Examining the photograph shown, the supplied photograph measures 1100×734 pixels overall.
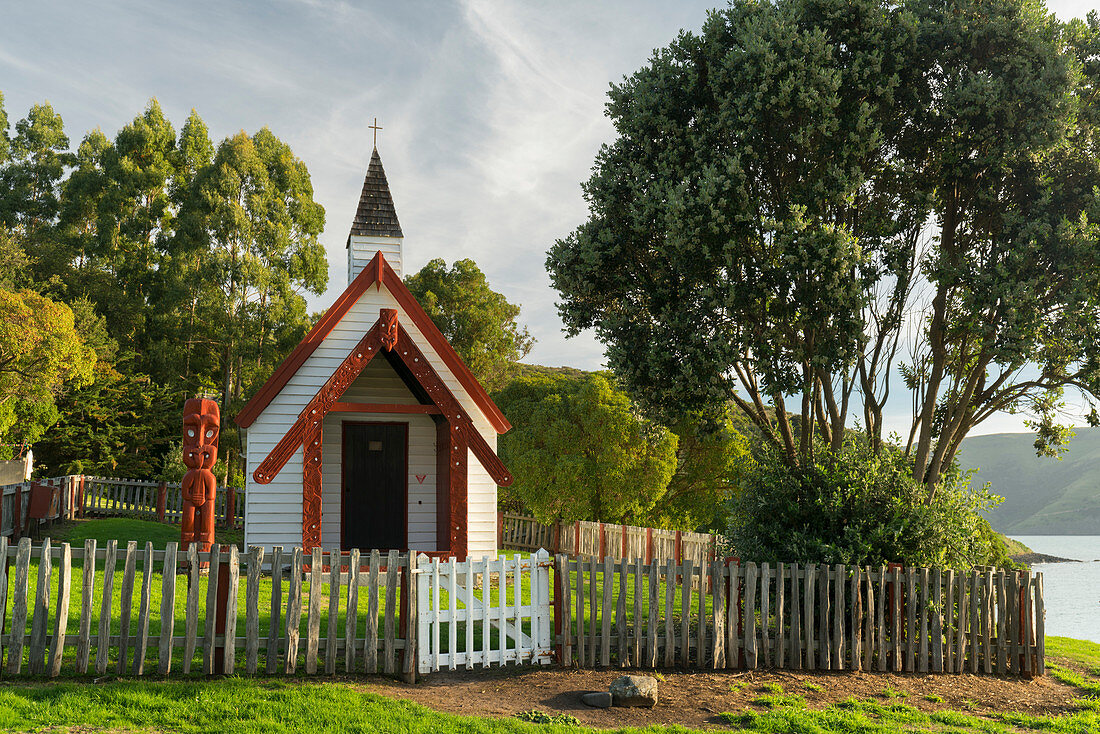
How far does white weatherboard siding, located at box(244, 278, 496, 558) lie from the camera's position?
1411 centimetres

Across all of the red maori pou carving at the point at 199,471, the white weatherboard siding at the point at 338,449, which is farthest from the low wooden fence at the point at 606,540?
the red maori pou carving at the point at 199,471

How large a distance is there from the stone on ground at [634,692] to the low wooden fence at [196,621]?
2.18 meters

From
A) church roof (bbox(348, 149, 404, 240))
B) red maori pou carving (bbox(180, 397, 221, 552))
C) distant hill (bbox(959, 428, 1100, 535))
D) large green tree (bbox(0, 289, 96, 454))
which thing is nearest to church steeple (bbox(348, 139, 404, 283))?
church roof (bbox(348, 149, 404, 240))

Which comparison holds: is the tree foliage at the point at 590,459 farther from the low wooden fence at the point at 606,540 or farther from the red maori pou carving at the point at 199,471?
the red maori pou carving at the point at 199,471

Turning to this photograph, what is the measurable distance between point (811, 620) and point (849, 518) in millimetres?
1937

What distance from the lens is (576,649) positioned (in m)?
8.91

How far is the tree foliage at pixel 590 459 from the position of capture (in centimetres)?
2266

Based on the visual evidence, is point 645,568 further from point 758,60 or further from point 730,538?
point 758,60

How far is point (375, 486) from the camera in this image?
15594 millimetres

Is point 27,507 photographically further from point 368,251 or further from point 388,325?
point 388,325

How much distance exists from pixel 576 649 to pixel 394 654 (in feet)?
7.16

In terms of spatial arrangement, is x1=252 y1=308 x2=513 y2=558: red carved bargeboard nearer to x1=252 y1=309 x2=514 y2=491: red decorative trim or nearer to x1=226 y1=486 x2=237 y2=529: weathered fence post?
x1=252 y1=309 x2=514 y2=491: red decorative trim

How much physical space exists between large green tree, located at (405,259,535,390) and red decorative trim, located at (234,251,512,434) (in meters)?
17.7

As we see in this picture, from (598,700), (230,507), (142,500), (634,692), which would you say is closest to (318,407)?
(598,700)
